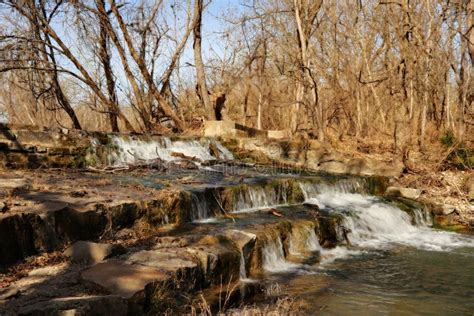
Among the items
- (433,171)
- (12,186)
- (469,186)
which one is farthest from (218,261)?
(433,171)

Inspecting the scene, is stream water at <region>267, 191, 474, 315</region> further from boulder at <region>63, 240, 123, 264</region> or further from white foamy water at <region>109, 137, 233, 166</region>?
white foamy water at <region>109, 137, 233, 166</region>

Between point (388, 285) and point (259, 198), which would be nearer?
point (388, 285)

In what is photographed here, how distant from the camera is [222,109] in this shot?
64.6 feet

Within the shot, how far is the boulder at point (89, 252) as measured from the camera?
4.87 meters

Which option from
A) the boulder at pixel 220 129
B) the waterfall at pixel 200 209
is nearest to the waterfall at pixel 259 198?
the waterfall at pixel 200 209

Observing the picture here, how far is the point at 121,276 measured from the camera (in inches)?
168

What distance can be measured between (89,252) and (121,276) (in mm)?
887

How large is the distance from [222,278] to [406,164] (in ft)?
36.2

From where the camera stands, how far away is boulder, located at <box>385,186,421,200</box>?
12.5m

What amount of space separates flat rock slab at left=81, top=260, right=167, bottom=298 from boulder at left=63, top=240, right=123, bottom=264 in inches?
8.9

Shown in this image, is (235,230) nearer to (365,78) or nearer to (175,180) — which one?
(175,180)

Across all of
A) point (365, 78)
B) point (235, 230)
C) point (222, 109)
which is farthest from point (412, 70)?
point (235, 230)

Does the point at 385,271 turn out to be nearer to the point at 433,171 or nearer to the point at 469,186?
the point at 469,186

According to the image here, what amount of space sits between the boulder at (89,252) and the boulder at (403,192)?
998 centimetres
